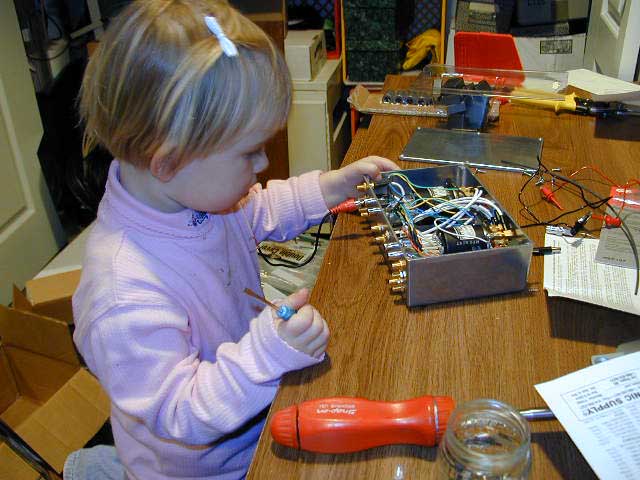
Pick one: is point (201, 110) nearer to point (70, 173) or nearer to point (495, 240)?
point (495, 240)

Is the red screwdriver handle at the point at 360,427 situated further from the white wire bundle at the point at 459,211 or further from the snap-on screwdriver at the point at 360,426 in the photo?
the white wire bundle at the point at 459,211

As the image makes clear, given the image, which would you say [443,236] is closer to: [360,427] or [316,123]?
[360,427]

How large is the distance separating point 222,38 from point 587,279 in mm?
527

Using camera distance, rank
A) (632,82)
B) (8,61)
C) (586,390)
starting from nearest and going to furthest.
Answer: (586,390) → (632,82) → (8,61)

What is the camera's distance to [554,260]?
0.76 m

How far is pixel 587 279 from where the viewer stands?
0.72 m

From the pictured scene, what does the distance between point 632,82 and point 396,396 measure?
113 centimetres

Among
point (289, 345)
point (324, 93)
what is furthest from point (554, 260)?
point (324, 93)

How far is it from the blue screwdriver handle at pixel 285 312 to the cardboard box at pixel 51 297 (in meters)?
1.04

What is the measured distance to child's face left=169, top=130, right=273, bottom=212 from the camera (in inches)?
26.7

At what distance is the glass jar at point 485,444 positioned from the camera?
447 mm

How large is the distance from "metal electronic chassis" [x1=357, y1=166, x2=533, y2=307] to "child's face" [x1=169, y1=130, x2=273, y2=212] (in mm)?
202

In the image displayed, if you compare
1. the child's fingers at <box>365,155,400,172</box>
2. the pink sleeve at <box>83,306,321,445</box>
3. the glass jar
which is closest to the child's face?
the pink sleeve at <box>83,306,321,445</box>

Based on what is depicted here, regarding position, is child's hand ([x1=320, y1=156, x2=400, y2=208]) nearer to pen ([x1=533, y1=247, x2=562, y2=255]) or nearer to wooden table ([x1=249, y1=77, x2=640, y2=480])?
wooden table ([x1=249, y1=77, x2=640, y2=480])
